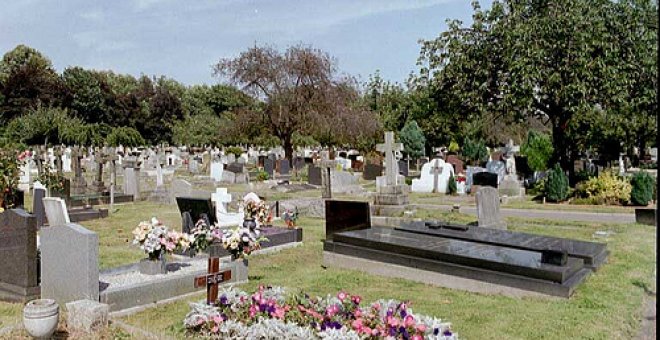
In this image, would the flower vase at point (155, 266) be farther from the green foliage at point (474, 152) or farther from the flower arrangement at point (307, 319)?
the green foliage at point (474, 152)

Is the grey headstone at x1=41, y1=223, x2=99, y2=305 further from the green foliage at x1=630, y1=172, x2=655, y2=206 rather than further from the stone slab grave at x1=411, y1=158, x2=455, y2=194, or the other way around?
the stone slab grave at x1=411, y1=158, x2=455, y2=194

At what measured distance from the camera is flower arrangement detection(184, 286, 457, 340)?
5141mm

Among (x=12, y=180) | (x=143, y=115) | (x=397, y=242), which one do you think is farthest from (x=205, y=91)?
(x=397, y=242)

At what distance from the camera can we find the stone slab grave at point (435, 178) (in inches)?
987

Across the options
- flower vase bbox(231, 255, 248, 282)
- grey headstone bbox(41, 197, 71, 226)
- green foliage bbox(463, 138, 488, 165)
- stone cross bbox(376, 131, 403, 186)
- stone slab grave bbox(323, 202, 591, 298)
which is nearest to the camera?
stone slab grave bbox(323, 202, 591, 298)

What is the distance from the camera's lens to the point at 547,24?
2164 centimetres

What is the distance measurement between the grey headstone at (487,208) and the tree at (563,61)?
31.0ft

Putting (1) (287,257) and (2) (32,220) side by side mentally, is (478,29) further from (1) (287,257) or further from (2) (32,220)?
(2) (32,220)

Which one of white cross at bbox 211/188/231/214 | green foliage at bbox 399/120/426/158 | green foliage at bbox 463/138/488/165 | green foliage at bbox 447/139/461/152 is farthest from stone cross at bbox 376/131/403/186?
green foliage at bbox 447/139/461/152

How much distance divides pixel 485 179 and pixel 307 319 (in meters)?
19.5

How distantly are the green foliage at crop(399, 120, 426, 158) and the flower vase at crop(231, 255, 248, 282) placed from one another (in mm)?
34354

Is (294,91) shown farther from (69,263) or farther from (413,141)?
(69,263)

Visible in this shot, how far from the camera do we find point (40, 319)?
18.0ft

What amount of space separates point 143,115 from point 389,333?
69.7 m
